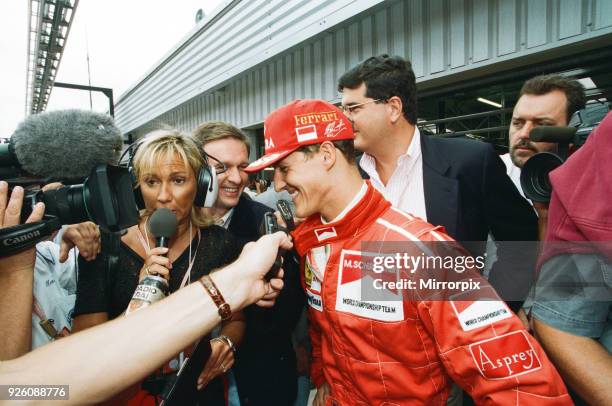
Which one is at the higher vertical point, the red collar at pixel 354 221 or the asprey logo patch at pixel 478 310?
the red collar at pixel 354 221

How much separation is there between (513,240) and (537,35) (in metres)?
2.54

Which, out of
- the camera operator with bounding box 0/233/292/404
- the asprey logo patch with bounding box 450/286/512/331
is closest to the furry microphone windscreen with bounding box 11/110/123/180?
the camera operator with bounding box 0/233/292/404

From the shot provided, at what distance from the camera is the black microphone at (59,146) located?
90 cm

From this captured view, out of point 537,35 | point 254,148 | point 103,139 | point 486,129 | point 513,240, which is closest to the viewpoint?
point 103,139

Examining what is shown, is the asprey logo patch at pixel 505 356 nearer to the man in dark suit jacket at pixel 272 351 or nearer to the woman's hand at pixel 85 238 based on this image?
the man in dark suit jacket at pixel 272 351

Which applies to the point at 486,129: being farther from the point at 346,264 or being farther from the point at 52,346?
the point at 52,346

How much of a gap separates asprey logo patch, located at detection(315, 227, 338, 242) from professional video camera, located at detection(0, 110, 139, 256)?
26.6 inches

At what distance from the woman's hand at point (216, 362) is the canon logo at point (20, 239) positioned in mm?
748

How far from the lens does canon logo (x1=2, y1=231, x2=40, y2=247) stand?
2.82 ft

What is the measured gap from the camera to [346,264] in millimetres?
1252

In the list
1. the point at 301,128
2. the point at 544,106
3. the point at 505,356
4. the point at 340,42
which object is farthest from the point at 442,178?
the point at 340,42

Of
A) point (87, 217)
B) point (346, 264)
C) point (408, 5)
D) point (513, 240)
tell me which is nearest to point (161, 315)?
point (87, 217)

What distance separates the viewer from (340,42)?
200 inches

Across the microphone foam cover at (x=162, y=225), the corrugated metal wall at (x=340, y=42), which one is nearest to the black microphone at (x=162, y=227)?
the microphone foam cover at (x=162, y=225)
